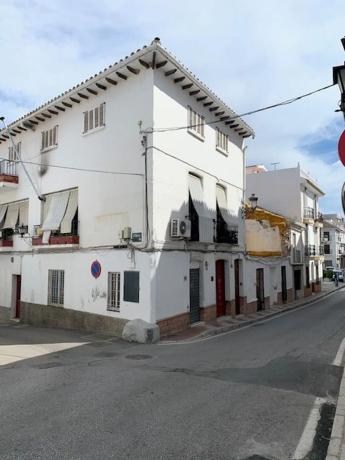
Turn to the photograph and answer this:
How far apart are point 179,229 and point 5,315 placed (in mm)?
9978

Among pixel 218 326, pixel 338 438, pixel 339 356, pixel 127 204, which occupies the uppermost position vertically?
pixel 127 204

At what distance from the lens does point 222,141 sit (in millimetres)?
16109

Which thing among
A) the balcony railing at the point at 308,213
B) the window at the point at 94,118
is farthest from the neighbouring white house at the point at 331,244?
the window at the point at 94,118

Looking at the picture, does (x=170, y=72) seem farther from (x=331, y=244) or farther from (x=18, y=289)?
(x=331, y=244)

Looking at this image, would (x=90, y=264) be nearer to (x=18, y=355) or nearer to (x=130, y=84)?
(x=18, y=355)

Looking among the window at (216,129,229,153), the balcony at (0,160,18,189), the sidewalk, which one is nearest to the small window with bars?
the balcony at (0,160,18,189)

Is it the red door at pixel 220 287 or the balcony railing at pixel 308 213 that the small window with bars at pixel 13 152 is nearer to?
the red door at pixel 220 287

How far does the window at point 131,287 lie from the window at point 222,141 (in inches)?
272

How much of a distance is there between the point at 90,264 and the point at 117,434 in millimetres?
8922

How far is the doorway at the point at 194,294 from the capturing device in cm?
1345

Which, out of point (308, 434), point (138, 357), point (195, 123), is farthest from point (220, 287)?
point (308, 434)

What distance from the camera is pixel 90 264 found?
13.0 metres

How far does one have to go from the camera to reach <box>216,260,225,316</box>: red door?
51.1ft

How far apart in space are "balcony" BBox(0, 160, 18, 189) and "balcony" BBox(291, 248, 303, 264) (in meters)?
18.0
